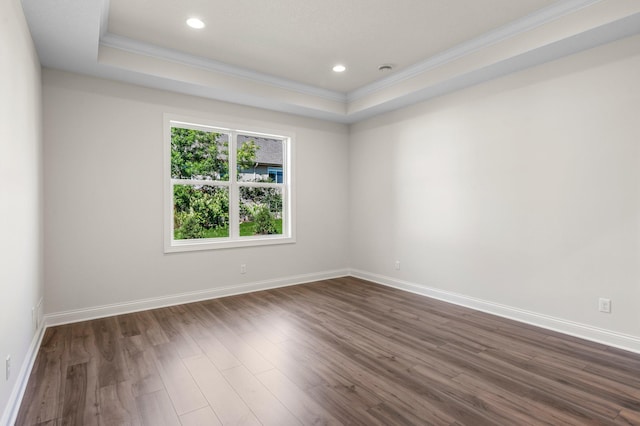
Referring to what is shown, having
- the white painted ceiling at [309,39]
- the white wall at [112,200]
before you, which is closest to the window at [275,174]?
the white wall at [112,200]

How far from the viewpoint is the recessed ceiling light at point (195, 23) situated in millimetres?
3039

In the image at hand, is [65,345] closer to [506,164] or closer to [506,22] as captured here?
[506,164]

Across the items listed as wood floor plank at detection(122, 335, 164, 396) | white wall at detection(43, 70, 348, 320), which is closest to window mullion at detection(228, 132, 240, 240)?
white wall at detection(43, 70, 348, 320)

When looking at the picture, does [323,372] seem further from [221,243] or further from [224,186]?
[224,186]

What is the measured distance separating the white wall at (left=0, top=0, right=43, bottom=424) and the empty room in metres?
0.03

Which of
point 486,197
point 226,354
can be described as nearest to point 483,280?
point 486,197

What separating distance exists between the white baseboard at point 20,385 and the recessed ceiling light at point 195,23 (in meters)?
2.92

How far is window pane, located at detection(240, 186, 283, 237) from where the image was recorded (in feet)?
15.8

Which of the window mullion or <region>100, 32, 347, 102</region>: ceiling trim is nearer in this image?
<region>100, 32, 347, 102</region>: ceiling trim

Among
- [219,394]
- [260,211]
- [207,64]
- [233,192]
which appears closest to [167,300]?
[233,192]

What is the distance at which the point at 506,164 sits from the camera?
3.63 metres

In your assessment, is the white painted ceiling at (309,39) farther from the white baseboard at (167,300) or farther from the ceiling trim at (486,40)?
the white baseboard at (167,300)

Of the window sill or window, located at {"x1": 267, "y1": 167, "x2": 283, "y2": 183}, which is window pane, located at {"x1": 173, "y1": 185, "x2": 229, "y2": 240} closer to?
the window sill

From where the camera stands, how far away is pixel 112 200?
3721 mm
